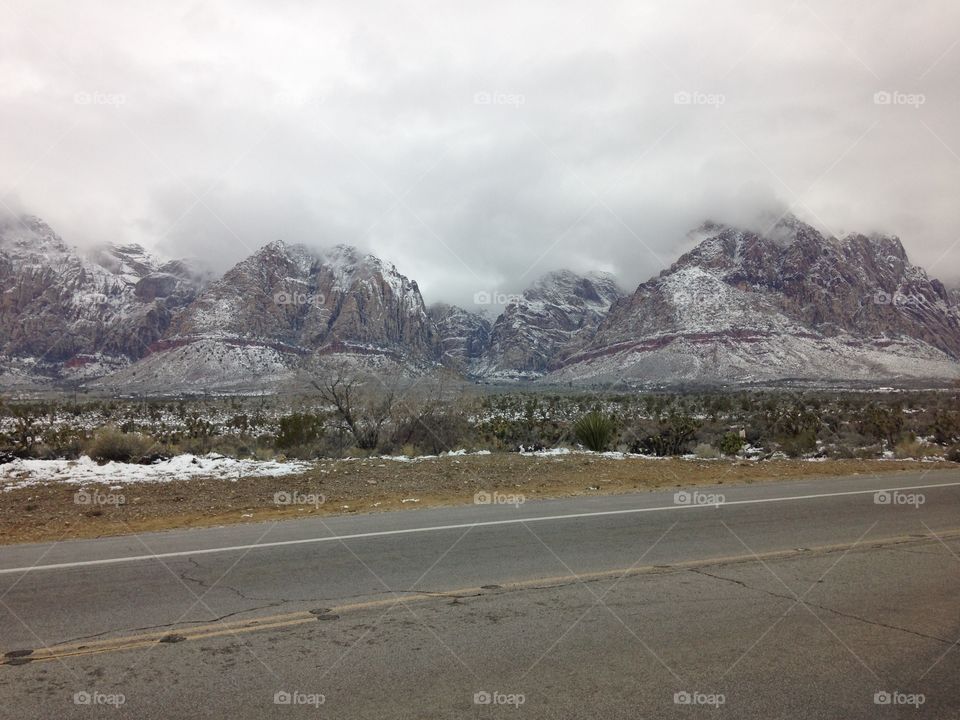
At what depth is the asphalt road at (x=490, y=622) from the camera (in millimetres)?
4496

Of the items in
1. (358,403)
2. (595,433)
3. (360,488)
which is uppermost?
(358,403)

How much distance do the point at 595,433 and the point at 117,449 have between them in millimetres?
14086

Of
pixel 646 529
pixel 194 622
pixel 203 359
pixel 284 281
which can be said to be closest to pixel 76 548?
pixel 194 622

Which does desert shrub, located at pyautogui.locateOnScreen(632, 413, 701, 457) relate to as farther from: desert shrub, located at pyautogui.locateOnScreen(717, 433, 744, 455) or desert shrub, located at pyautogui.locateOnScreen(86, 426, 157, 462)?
desert shrub, located at pyautogui.locateOnScreen(86, 426, 157, 462)

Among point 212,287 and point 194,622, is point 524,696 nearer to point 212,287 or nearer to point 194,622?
point 194,622

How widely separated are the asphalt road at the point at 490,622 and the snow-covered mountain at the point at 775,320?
372 ft

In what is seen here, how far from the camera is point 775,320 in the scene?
14750cm

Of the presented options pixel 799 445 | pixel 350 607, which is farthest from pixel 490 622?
pixel 799 445

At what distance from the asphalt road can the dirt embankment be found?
1823 mm

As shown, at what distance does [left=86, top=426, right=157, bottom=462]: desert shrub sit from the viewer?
17.0 m

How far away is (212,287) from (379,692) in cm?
18913

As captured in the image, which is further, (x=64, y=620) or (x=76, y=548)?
(x=76, y=548)

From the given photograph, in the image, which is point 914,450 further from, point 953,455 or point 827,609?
point 827,609

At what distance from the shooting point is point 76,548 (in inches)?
349
